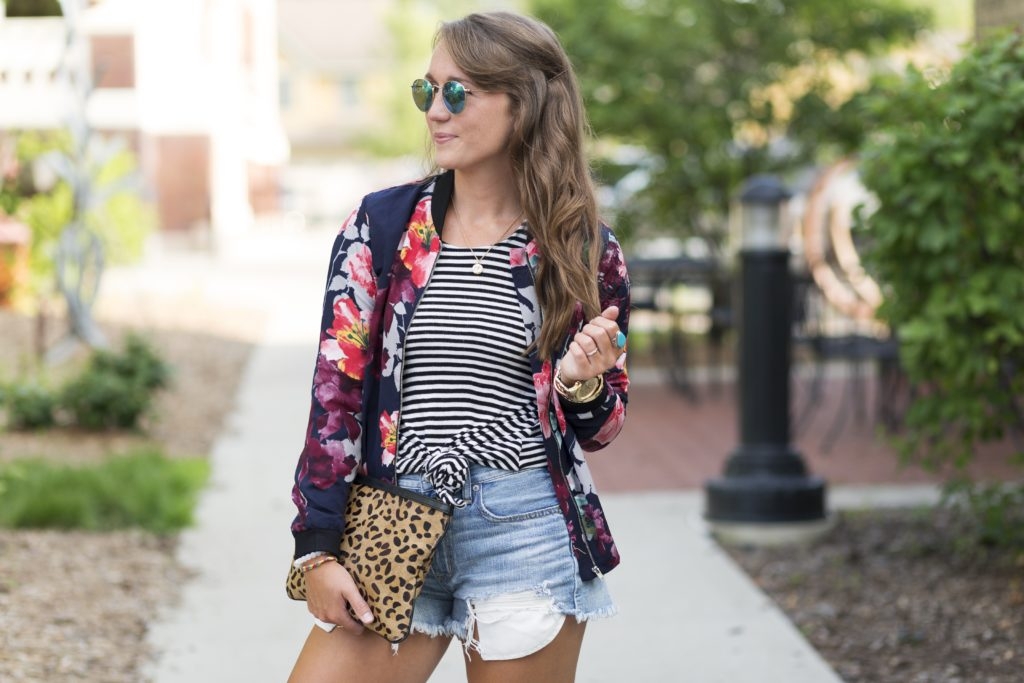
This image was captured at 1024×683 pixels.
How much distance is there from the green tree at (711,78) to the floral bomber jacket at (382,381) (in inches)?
351

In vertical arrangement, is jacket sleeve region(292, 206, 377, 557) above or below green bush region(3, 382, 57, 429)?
above

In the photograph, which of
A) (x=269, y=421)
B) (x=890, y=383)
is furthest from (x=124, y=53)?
(x=890, y=383)

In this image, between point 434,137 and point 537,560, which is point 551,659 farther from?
point 434,137

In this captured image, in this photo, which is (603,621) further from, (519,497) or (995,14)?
(995,14)

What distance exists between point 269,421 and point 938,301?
5.31 m

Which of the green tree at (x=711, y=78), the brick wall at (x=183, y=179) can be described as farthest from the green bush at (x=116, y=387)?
the brick wall at (x=183, y=179)

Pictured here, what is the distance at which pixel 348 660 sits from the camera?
2527 mm

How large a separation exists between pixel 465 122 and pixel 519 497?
68cm

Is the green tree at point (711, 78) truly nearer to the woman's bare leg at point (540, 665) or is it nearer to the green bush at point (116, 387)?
the green bush at point (116, 387)

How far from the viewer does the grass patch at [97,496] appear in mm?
6086

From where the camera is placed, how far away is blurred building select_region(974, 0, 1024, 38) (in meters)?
6.99

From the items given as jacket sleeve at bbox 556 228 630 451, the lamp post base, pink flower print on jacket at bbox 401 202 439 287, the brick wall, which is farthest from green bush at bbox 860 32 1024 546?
the brick wall

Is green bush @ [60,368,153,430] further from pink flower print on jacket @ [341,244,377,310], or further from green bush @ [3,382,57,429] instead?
pink flower print on jacket @ [341,244,377,310]

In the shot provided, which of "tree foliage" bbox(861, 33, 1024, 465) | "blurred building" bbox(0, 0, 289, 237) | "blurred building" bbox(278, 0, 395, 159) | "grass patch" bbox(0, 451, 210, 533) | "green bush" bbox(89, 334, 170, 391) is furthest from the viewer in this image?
"blurred building" bbox(278, 0, 395, 159)
